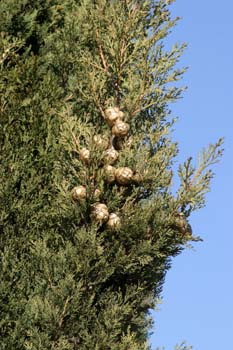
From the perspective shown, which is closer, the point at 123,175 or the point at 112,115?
the point at 123,175

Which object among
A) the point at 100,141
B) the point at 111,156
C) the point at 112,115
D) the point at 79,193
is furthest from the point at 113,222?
the point at 112,115

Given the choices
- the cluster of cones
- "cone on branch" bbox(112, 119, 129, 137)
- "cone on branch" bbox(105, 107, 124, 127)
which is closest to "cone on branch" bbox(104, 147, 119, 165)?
the cluster of cones

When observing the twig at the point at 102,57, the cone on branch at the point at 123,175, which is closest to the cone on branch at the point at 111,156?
the cone on branch at the point at 123,175

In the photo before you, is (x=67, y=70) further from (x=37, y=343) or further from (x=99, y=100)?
(x=37, y=343)

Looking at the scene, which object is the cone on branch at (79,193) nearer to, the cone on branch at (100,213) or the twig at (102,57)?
the cone on branch at (100,213)

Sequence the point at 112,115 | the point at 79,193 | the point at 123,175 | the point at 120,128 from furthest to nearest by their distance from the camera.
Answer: the point at 112,115 → the point at 120,128 → the point at 123,175 → the point at 79,193

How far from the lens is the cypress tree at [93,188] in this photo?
10469 mm

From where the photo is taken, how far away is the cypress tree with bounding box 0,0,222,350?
10.5 m

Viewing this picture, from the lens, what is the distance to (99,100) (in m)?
11.8

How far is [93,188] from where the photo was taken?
10.6m

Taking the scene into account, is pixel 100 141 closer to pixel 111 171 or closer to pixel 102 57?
pixel 111 171

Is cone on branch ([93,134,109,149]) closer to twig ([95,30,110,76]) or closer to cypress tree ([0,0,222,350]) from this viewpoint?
cypress tree ([0,0,222,350])

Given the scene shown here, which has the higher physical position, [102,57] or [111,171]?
Result: [102,57]

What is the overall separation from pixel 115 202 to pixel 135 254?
0.76 meters
